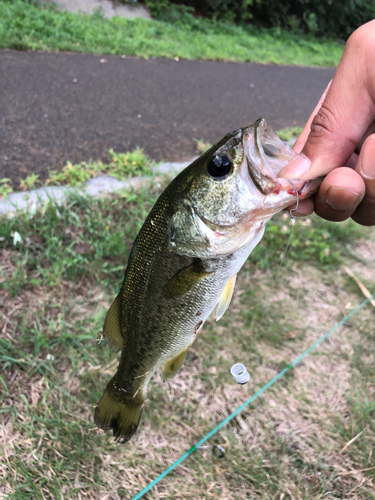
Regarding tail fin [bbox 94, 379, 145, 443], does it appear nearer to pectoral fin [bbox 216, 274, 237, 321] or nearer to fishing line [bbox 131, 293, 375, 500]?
fishing line [bbox 131, 293, 375, 500]

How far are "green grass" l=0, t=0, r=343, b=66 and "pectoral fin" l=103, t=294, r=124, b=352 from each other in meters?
5.15

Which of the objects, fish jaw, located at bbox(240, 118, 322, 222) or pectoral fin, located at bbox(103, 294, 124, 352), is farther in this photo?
pectoral fin, located at bbox(103, 294, 124, 352)

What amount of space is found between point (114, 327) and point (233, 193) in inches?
30.2

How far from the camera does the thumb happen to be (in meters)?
1.28

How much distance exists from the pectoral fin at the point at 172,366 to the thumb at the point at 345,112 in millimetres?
959

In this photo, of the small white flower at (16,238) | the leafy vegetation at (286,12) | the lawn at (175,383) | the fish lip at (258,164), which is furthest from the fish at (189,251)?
the leafy vegetation at (286,12)

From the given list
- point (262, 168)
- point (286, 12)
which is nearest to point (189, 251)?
point (262, 168)

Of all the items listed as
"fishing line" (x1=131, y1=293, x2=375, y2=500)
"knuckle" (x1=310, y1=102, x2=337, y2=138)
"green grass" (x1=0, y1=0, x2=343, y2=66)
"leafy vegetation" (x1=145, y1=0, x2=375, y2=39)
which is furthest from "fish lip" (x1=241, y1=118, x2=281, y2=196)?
"leafy vegetation" (x1=145, y1=0, x2=375, y2=39)

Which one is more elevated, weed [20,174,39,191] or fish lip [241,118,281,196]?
fish lip [241,118,281,196]

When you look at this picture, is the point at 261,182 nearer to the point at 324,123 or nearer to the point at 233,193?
the point at 233,193

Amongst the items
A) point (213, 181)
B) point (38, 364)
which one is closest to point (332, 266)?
point (213, 181)

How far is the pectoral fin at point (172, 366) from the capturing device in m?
1.46

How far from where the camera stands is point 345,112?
1292 millimetres

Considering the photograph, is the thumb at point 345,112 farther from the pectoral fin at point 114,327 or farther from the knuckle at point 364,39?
the pectoral fin at point 114,327
